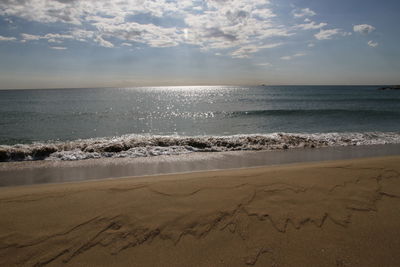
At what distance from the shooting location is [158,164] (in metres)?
8.20

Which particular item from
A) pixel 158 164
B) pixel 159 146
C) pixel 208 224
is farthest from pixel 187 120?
pixel 208 224

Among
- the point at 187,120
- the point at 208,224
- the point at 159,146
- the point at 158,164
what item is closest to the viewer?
the point at 208,224

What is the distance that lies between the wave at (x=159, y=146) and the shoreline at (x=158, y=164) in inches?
27.3

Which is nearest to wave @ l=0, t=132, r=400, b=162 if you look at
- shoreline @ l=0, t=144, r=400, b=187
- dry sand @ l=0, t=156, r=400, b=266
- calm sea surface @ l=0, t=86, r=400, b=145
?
shoreline @ l=0, t=144, r=400, b=187

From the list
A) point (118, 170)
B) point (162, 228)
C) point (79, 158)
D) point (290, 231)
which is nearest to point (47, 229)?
point (162, 228)

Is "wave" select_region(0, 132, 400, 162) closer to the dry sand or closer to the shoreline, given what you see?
the shoreline

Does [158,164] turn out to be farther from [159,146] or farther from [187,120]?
[187,120]

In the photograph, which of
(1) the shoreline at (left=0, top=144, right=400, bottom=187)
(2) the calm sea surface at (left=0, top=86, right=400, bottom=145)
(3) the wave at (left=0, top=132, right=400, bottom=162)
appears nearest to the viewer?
(1) the shoreline at (left=0, top=144, right=400, bottom=187)

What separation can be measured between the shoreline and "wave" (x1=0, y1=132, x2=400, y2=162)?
69 cm

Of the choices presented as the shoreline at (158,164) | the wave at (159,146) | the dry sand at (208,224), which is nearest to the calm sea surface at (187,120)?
the wave at (159,146)

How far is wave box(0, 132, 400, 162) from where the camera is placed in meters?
9.63

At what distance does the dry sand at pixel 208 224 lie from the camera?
2.66 meters

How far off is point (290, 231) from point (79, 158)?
8801 millimetres

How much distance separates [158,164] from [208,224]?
17.1 ft
